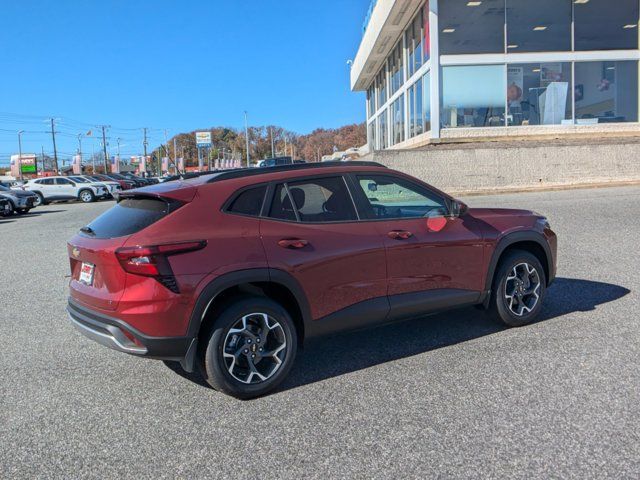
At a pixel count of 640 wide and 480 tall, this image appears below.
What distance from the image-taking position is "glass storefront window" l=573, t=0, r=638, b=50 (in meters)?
23.4

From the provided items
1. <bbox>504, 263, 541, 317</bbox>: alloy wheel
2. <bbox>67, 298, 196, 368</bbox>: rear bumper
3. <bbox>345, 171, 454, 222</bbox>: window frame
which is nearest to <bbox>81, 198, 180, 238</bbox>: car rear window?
<bbox>67, 298, 196, 368</bbox>: rear bumper

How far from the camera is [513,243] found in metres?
5.42

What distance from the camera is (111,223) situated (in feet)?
13.8

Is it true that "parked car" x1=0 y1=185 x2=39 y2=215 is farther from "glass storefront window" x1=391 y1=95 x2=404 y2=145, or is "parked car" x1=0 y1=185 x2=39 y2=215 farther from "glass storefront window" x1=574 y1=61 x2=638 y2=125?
"glass storefront window" x1=574 y1=61 x2=638 y2=125

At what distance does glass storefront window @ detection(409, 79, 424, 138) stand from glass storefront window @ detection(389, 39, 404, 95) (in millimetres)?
2905

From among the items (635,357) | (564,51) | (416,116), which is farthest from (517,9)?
(635,357)

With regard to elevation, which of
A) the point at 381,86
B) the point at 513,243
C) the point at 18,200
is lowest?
the point at 513,243

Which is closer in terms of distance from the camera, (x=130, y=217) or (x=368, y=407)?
(x=368, y=407)

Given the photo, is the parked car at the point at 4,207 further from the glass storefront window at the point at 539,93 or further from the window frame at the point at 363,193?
the window frame at the point at 363,193

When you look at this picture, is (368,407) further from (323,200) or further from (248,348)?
(323,200)

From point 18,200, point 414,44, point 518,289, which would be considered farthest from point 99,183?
point 518,289

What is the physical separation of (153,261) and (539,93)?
76.5ft

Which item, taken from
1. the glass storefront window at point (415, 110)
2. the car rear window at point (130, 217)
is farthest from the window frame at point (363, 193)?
the glass storefront window at point (415, 110)

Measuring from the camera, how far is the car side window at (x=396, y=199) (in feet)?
15.6
